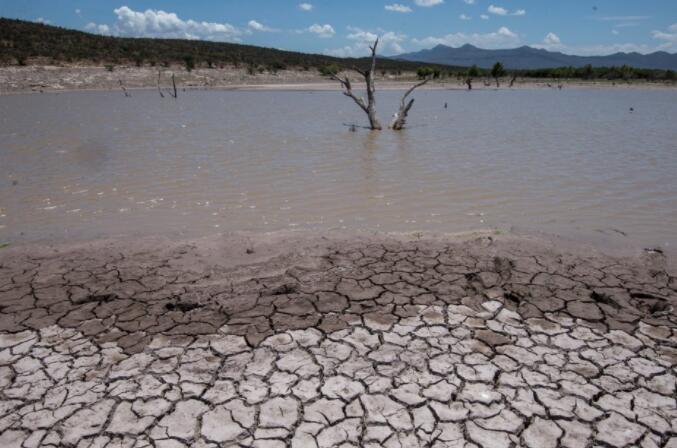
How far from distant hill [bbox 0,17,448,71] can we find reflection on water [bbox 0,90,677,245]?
26.4m

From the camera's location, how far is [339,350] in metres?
3.66

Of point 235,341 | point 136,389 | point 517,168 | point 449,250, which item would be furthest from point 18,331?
point 517,168

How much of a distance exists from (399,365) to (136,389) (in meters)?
1.78

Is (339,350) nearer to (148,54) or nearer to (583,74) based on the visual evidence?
(148,54)

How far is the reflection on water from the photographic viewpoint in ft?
22.8

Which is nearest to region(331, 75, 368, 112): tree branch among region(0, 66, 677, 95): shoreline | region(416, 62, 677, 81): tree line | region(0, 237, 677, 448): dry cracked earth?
region(0, 237, 677, 448): dry cracked earth

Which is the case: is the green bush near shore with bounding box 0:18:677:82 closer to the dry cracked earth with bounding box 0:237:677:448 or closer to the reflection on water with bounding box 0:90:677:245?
the reflection on water with bounding box 0:90:677:245

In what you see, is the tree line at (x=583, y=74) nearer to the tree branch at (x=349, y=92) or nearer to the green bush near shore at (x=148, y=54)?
the green bush near shore at (x=148, y=54)

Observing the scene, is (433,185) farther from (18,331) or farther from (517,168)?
(18,331)

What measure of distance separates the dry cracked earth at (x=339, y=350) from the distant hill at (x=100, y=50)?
39.5 meters

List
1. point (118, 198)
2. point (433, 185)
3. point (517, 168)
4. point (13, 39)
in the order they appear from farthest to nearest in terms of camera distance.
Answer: point (13, 39), point (517, 168), point (433, 185), point (118, 198)

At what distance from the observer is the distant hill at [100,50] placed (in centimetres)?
3938

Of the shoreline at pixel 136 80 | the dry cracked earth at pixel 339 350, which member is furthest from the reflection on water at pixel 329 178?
the shoreline at pixel 136 80

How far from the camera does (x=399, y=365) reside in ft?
11.4
